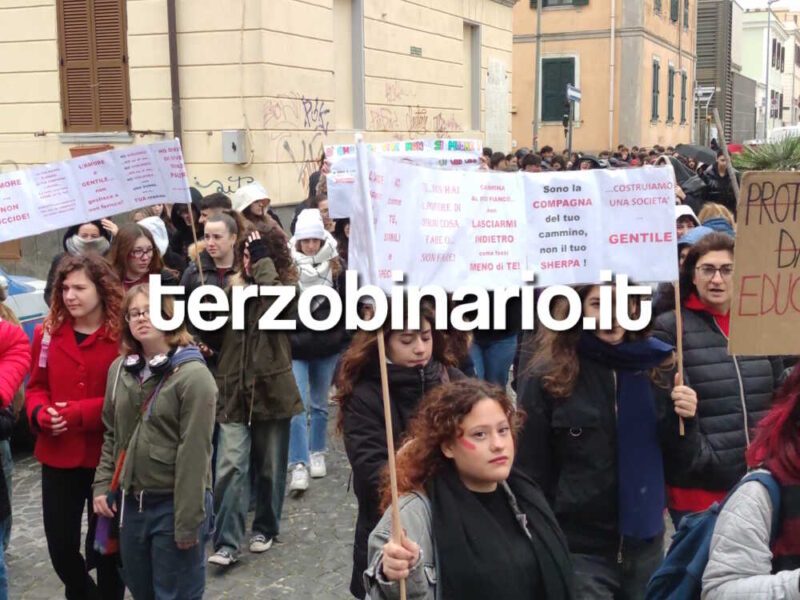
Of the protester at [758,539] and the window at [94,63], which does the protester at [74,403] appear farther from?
the window at [94,63]

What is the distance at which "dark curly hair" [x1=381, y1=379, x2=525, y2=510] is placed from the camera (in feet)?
10.2

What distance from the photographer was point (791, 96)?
88438mm

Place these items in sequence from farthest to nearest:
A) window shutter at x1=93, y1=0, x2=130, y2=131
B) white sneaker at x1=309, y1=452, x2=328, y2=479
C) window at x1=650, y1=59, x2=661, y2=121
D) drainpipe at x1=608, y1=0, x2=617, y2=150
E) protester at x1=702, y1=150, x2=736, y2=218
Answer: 1. window at x1=650, y1=59, x2=661, y2=121
2. drainpipe at x1=608, y1=0, x2=617, y2=150
3. window shutter at x1=93, y1=0, x2=130, y2=131
4. protester at x1=702, y1=150, x2=736, y2=218
5. white sneaker at x1=309, y1=452, x2=328, y2=479

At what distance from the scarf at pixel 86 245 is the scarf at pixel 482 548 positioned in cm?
445

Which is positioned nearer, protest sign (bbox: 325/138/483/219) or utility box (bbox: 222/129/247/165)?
protest sign (bbox: 325/138/483/219)

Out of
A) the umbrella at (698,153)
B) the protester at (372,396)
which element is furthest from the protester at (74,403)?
the umbrella at (698,153)

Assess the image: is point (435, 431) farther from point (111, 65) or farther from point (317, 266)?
point (111, 65)

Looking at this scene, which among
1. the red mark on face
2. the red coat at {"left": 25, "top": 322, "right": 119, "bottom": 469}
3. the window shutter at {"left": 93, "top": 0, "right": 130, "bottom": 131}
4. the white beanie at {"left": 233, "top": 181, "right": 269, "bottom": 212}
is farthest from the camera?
the window shutter at {"left": 93, "top": 0, "right": 130, "bottom": 131}

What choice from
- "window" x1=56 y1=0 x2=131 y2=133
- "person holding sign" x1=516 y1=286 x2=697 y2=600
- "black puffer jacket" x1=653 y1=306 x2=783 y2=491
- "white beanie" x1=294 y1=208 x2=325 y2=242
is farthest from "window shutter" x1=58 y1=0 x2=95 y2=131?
"person holding sign" x1=516 y1=286 x2=697 y2=600

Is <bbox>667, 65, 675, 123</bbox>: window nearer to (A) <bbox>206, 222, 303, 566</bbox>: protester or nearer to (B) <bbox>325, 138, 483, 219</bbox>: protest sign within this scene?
(B) <bbox>325, 138, 483, 219</bbox>: protest sign

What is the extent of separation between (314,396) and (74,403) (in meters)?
2.69

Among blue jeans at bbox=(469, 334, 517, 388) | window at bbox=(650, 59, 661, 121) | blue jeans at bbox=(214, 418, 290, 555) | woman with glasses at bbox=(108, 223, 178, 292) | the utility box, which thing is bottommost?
blue jeans at bbox=(214, 418, 290, 555)

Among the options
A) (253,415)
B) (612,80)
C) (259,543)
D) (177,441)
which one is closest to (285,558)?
(259,543)

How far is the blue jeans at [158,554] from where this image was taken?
4.22 m
